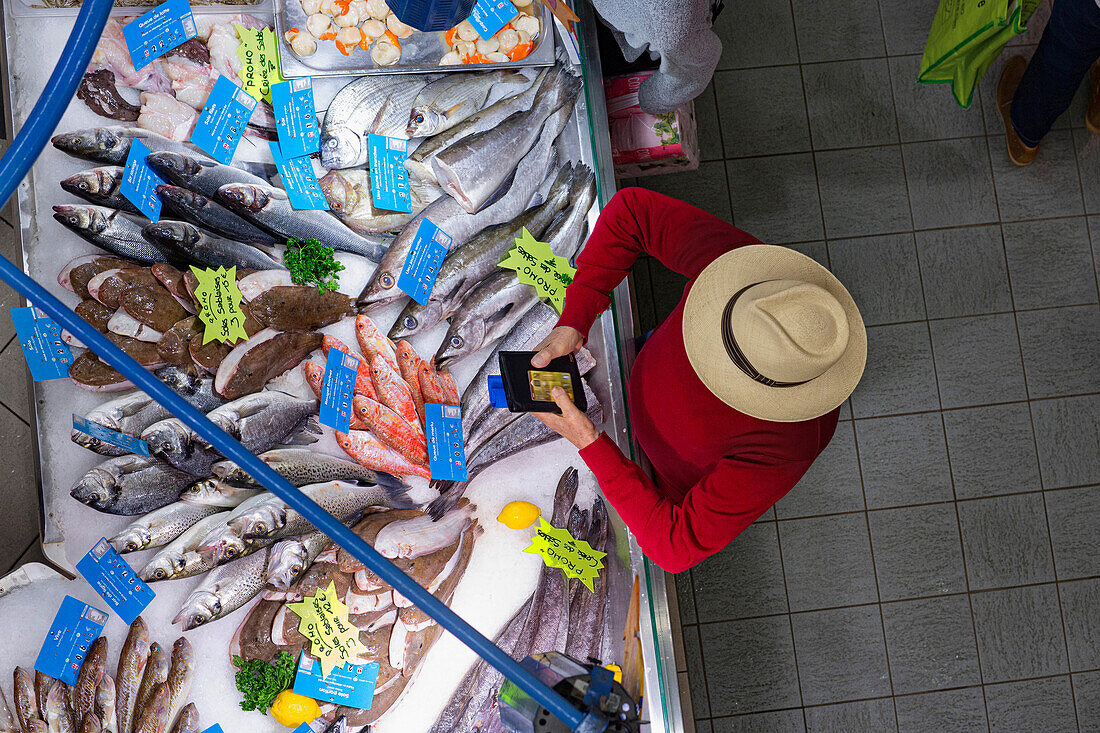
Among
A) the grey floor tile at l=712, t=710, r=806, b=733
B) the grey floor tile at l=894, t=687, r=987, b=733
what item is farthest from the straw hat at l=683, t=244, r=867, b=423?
the grey floor tile at l=894, t=687, r=987, b=733

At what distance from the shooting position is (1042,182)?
11.4 feet

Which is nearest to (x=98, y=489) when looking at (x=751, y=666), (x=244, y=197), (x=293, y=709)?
(x=293, y=709)

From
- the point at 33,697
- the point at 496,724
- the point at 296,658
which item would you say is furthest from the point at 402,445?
the point at 33,697

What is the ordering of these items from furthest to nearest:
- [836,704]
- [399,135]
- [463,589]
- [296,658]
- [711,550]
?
[836,704]
[399,135]
[463,589]
[296,658]
[711,550]

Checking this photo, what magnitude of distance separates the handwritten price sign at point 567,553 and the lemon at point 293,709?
66 cm

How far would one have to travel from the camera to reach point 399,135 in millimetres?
2098

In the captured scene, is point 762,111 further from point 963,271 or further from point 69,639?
point 69,639

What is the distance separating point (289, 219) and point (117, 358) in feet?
3.34

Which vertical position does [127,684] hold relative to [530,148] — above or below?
below

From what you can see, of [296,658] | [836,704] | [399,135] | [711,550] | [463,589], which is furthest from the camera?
[836,704]

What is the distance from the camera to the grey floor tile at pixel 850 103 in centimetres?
346

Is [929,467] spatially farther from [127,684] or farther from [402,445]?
[127,684]

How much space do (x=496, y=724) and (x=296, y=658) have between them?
0.54 metres

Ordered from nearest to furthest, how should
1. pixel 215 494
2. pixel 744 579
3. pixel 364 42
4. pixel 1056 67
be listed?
pixel 215 494 → pixel 364 42 → pixel 1056 67 → pixel 744 579
